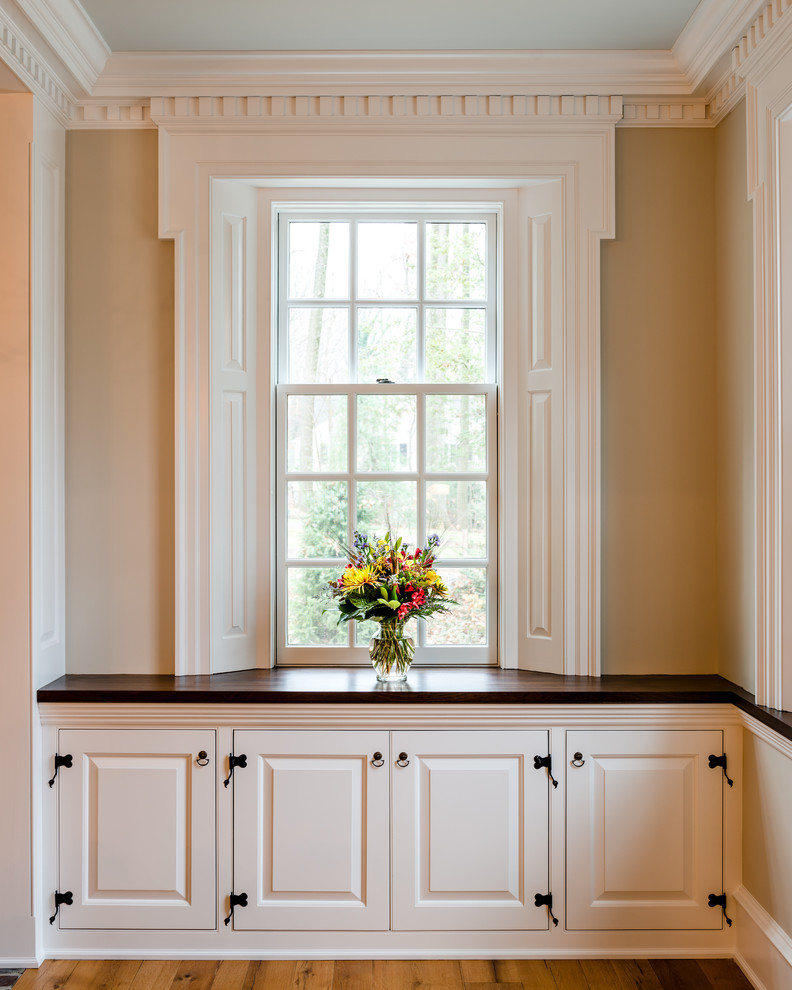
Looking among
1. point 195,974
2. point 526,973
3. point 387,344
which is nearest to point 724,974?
point 526,973

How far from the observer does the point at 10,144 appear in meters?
2.41

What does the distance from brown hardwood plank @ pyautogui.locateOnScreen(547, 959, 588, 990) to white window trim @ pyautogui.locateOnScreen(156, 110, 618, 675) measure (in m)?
0.89

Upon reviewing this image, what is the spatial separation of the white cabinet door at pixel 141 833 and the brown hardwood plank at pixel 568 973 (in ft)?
3.52

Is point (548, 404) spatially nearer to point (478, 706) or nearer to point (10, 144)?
point (478, 706)

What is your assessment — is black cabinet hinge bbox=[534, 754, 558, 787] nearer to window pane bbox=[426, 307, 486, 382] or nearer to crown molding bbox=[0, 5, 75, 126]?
window pane bbox=[426, 307, 486, 382]

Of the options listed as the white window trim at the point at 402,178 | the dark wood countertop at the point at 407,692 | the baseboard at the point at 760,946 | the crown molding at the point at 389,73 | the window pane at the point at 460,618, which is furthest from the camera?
the window pane at the point at 460,618

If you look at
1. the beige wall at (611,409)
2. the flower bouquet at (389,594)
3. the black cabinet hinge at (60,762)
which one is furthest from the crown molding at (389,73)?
the black cabinet hinge at (60,762)

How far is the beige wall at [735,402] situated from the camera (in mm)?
2461

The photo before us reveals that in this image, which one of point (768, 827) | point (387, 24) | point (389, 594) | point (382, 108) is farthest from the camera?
point (382, 108)

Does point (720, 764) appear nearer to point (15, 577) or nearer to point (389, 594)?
point (389, 594)

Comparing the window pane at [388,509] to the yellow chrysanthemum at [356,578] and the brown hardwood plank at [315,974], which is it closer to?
A: the yellow chrysanthemum at [356,578]

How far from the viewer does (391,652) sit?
2.56 m

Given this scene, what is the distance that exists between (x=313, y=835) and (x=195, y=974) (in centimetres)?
53

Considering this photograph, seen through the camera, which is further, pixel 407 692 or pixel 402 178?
pixel 402 178
